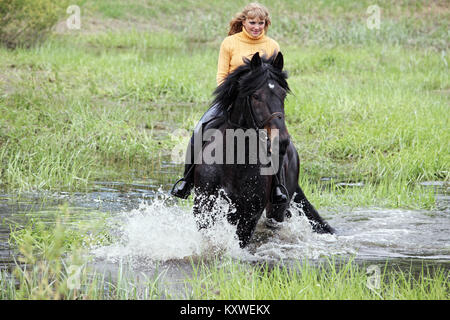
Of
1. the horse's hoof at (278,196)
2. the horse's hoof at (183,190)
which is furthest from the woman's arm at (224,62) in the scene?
the horse's hoof at (278,196)

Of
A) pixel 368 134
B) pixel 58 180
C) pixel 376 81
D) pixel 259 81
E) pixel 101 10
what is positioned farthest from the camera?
pixel 101 10

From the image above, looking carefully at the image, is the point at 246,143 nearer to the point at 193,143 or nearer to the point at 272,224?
the point at 193,143

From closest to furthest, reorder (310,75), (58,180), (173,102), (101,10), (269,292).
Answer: (269,292), (58,180), (173,102), (310,75), (101,10)

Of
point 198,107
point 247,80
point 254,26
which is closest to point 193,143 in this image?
point 247,80

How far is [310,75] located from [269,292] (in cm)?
1226

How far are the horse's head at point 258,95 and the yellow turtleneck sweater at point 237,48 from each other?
0.69 meters

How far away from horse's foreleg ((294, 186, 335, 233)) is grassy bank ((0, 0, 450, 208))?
0.98 m

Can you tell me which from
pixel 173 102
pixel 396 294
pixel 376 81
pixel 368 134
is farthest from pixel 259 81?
pixel 376 81

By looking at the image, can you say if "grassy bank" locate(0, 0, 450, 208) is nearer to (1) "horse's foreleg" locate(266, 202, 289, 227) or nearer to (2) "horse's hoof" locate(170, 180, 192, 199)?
(1) "horse's foreleg" locate(266, 202, 289, 227)

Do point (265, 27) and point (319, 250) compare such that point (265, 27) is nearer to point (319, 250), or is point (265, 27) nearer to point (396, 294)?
point (319, 250)

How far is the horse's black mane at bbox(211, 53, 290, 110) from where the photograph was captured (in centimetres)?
517

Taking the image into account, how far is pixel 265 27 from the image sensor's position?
6.33 meters

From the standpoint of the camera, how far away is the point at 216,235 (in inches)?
226

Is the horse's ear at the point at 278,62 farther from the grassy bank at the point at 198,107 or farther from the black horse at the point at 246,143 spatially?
the grassy bank at the point at 198,107
